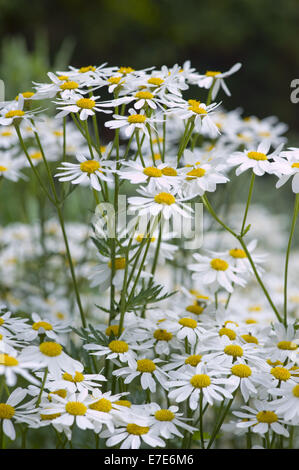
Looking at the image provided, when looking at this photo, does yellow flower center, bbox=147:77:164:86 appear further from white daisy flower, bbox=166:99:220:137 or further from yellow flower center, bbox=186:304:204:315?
yellow flower center, bbox=186:304:204:315

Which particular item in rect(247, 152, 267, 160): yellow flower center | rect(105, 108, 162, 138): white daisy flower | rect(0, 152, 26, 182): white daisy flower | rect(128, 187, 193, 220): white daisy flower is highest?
rect(105, 108, 162, 138): white daisy flower

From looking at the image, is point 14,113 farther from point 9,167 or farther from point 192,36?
point 192,36

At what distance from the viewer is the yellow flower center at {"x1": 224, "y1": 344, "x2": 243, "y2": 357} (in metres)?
0.79

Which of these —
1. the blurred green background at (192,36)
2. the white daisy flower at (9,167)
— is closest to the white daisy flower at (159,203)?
the white daisy flower at (9,167)

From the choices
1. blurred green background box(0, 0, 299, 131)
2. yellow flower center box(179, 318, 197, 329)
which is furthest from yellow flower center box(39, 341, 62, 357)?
blurred green background box(0, 0, 299, 131)

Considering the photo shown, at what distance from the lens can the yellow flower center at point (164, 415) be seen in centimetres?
72

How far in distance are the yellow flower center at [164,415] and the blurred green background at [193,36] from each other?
16.5 ft

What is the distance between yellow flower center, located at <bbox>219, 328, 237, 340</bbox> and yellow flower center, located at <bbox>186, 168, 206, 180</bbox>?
0.23 m

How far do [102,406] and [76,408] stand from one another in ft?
0.12

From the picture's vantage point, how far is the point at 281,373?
0.77m

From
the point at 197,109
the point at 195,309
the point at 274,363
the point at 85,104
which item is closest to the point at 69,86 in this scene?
the point at 85,104
